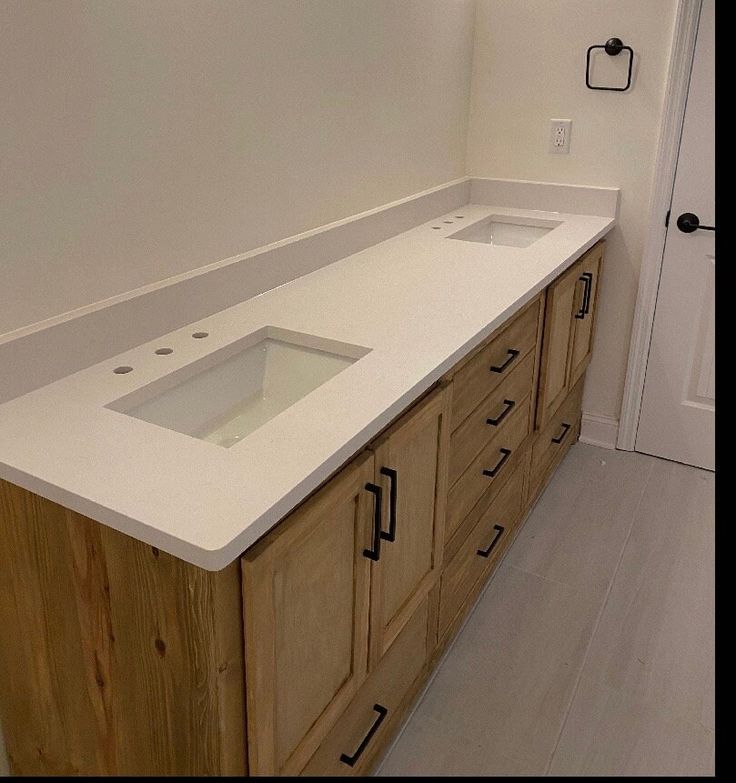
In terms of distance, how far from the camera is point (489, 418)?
1.91 meters

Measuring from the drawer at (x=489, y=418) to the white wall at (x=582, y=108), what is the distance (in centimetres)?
81

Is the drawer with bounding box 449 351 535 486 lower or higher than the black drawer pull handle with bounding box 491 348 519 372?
lower

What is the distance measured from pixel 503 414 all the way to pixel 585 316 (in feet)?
2.69

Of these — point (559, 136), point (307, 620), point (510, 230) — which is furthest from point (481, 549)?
point (559, 136)

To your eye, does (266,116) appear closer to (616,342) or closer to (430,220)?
(430,220)

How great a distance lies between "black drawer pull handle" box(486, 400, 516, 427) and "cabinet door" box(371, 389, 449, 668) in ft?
1.10

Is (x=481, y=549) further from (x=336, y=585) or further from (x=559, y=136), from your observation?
(x=559, y=136)

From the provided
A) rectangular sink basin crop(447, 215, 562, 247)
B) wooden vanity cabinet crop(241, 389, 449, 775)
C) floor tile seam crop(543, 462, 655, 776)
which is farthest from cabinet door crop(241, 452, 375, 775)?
rectangular sink basin crop(447, 215, 562, 247)

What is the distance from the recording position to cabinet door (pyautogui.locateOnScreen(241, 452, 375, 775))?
3.55 ft

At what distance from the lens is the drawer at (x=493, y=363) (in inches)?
65.9

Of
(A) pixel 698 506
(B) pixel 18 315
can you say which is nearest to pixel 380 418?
(B) pixel 18 315

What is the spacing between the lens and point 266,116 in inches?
71.2

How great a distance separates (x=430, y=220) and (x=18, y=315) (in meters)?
1.62

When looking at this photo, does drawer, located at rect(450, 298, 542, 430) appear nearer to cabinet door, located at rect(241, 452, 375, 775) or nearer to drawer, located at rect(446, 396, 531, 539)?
drawer, located at rect(446, 396, 531, 539)
